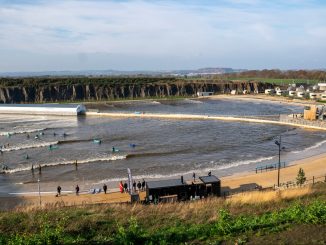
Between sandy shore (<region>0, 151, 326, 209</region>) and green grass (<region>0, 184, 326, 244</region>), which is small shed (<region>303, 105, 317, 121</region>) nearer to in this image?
sandy shore (<region>0, 151, 326, 209</region>)

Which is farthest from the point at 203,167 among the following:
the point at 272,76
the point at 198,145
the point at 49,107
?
the point at 272,76

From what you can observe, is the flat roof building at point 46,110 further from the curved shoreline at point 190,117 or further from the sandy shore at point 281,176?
the sandy shore at point 281,176

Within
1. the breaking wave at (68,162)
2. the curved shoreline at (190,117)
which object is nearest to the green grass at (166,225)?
the breaking wave at (68,162)

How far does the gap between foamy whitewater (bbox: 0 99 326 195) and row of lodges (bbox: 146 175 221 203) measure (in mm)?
6657

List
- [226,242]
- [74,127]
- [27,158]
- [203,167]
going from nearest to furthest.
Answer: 1. [226,242]
2. [203,167]
3. [27,158]
4. [74,127]

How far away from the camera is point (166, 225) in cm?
1104

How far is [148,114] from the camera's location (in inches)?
2744

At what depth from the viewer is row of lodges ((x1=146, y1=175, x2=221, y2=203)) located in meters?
20.4

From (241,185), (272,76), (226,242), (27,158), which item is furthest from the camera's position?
(272,76)

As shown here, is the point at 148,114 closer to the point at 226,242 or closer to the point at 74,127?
the point at 74,127

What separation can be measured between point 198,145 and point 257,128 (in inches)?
608

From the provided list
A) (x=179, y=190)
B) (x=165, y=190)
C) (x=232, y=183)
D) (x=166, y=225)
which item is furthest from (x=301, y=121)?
(x=166, y=225)

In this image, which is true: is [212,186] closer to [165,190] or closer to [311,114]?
[165,190]

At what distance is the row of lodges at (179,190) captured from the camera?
66.9ft
